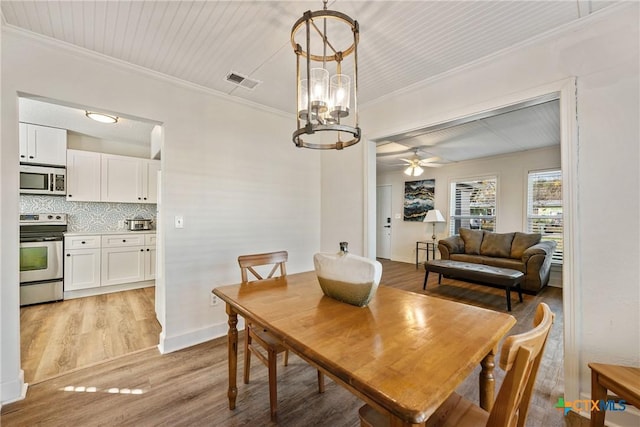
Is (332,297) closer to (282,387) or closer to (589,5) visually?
(282,387)

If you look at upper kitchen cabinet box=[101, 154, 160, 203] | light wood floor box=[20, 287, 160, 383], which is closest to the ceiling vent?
light wood floor box=[20, 287, 160, 383]

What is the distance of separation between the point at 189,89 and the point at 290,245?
1976 mm

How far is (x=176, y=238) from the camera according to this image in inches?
95.6

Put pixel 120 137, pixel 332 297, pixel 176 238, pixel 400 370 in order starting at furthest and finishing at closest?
pixel 120 137, pixel 176 238, pixel 332 297, pixel 400 370

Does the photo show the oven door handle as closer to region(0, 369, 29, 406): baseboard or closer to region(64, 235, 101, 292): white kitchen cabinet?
region(64, 235, 101, 292): white kitchen cabinet

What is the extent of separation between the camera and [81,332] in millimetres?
2740

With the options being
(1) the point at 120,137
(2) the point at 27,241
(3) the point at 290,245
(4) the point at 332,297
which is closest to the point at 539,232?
(3) the point at 290,245

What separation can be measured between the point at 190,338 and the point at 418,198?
18.9ft

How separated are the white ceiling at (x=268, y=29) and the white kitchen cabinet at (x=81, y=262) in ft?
9.93

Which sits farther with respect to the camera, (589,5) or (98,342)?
(98,342)

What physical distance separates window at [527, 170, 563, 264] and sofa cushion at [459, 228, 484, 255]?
0.86 meters

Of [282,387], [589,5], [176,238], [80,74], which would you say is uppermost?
[589,5]

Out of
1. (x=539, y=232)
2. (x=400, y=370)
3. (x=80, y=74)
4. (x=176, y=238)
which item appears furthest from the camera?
(x=539, y=232)

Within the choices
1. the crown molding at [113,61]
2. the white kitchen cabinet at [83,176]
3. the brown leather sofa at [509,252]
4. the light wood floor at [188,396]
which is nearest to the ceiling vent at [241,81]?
the crown molding at [113,61]
